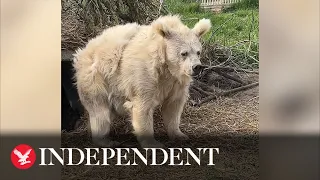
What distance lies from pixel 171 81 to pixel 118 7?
0.62m

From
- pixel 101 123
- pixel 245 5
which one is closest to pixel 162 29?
pixel 245 5

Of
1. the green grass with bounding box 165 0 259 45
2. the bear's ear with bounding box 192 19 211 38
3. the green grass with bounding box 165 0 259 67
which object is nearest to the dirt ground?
the green grass with bounding box 165 0 259 67

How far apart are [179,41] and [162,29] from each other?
142mm

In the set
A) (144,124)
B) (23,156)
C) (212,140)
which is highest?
(144,124)

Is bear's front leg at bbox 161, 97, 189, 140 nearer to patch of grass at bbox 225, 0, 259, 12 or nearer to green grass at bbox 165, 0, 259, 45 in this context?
green grass at bbox 165, 0, 259, 45

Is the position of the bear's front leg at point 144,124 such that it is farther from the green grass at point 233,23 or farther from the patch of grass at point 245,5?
the patch of grass at point 245,5

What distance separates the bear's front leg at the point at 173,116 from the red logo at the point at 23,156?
3.06 feet

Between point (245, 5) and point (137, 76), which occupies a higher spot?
point (245, 5)

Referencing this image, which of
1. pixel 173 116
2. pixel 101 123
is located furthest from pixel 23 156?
pixel 173 116

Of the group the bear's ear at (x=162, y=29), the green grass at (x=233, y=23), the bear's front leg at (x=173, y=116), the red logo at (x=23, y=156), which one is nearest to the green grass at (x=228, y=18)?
the green grass at (x=233, y=23)

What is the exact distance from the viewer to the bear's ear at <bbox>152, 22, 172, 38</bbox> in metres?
3.46

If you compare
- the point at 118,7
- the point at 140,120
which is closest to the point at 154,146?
the point at 140,120

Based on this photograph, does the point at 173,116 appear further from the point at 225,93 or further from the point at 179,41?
the point at 179,41

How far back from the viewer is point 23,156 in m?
3.46
